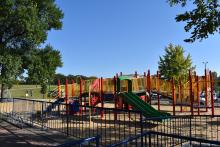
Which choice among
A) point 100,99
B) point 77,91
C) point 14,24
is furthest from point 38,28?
point 100,99

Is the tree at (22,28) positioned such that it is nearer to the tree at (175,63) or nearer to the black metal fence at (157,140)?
the tree at (175,63)

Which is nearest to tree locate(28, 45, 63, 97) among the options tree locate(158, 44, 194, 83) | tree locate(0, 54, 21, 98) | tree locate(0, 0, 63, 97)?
tree locate(0, 0, 63, 97)

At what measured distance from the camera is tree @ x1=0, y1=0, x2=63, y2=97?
3403cm

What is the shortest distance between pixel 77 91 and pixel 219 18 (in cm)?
1736

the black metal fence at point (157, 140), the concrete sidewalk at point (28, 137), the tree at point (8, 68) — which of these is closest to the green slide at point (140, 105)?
the concrete sidewalk at point (28, 137)

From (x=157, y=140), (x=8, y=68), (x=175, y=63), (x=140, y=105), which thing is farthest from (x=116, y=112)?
(x=175, y=63)

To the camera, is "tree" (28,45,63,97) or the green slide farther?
"tree" (28,45,63,97)

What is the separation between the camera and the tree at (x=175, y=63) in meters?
53.2

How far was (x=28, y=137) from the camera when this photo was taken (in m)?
13.6

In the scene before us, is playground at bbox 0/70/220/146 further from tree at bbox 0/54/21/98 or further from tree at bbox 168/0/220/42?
tree at bbox 0/54/21/98

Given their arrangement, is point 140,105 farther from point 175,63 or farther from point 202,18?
point 175,63

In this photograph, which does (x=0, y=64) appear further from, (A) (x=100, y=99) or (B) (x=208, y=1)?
(B) (x=208, y=1)

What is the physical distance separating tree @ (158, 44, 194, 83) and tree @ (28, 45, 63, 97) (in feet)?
61.5

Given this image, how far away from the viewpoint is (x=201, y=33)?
12.3m
